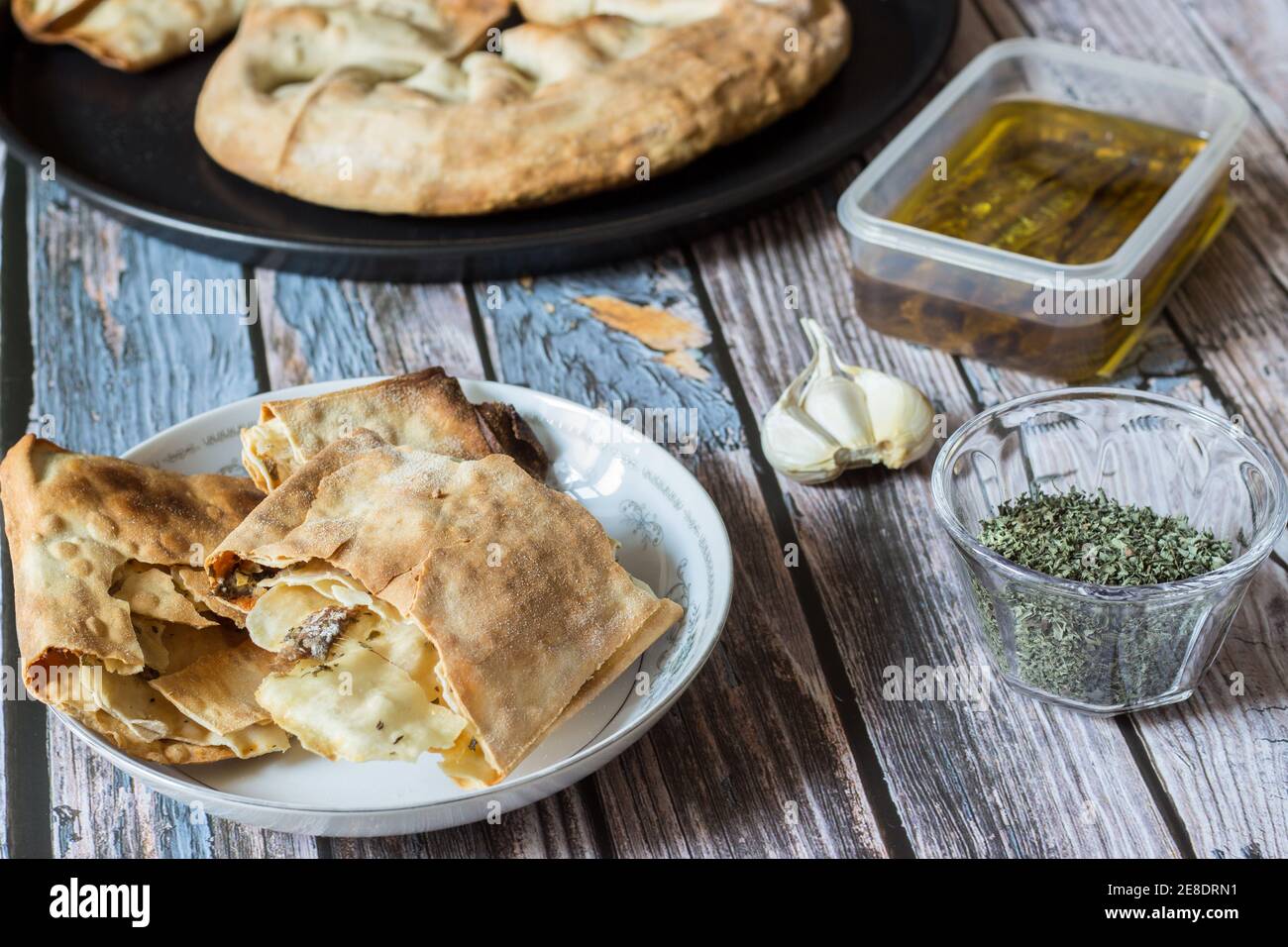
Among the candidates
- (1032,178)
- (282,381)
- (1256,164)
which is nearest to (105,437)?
(282,381)

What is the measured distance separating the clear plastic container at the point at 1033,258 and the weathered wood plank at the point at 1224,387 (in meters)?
0.05

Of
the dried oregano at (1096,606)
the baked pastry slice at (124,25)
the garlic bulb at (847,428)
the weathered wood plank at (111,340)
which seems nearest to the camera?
the dried oregano at (1096,606)

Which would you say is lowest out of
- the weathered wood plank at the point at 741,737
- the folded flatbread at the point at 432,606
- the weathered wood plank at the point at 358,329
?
the weathered wood plank at the point at 358,329

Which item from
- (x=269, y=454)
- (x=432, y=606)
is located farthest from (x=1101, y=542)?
(x=269, y=454)

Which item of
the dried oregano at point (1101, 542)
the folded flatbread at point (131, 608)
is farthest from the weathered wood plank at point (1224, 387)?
the folded flatbread at point (131, 608)

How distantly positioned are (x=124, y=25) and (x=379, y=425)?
123cm

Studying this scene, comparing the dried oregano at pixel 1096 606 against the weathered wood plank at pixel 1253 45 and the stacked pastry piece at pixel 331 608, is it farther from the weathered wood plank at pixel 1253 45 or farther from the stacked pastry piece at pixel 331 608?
the weathered wood plank at pixel 1253 45

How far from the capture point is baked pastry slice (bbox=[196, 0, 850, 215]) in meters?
1.95

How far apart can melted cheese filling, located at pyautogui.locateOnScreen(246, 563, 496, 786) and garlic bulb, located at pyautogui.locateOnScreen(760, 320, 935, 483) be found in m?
0.58

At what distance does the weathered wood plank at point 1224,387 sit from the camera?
51.2 inches

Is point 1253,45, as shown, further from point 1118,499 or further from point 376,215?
point 376,215

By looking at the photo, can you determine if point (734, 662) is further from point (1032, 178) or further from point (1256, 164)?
point (1256, 164)

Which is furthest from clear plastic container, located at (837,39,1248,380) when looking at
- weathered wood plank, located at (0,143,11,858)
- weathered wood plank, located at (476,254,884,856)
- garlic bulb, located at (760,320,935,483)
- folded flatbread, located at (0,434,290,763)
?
weathered wood plank, located at (0,143,11,858)

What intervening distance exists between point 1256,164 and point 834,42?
2.38 feet
